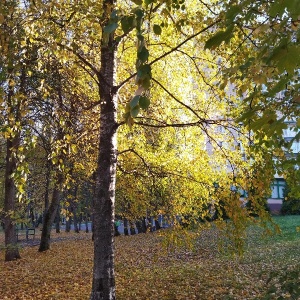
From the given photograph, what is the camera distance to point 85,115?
23.2ft

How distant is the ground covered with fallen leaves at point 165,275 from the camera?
812 cm

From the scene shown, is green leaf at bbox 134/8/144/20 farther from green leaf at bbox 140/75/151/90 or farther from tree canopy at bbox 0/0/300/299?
tree canopy at bbox 0/0/300/299

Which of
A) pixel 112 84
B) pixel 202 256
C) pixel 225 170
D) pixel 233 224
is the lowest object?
pixel 202 256

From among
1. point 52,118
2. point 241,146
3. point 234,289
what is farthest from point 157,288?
point 52,118

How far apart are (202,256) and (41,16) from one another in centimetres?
1202

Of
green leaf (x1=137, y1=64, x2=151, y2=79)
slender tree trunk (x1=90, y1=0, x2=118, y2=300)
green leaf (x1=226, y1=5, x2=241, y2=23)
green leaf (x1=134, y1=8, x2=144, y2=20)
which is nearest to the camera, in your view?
green leaf (x1=137, y1=64, x2=151, y2=79)

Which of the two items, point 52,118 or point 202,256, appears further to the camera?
point 202,256

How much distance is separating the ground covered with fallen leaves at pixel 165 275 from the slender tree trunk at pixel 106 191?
58.6 inches

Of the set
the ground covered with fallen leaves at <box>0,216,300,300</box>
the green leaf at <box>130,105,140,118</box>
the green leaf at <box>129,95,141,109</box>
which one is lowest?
the ground covered with fallen leaves at <box>0,216,300,300</box>

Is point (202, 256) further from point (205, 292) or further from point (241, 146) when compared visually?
point (241, 146)

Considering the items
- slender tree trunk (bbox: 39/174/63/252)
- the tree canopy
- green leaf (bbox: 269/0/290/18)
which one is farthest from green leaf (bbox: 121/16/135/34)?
slender tree trunk (bbox: 39/174/63/252)

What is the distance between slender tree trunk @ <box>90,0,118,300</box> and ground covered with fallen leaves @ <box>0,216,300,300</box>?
1.49 m

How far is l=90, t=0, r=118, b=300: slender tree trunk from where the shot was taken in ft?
17.4

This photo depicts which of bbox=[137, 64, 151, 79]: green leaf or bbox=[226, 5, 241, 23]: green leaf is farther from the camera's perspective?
bbox=[226, 5, 241, 23]: green leaf
